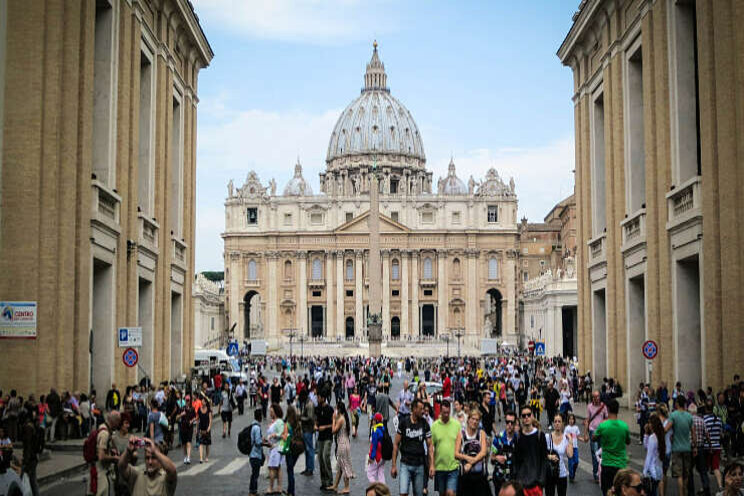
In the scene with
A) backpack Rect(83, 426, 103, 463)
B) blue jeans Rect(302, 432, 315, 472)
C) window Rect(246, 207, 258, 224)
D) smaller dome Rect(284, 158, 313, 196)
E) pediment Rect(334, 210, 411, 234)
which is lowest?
blue jeans Rect(302, 432, 315, 472)

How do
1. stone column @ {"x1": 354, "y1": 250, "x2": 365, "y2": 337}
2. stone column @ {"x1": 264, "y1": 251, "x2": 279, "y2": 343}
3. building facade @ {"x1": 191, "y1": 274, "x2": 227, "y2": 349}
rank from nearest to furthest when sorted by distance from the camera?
building facade @ {"x1": 191, "y1": 274, "x2": 227, "y2": 349} < stone column @ {"x1": 264, "y1": 251, "x2": 279, "y2": 343} < stone column @ {"x1": 354, "y1": 250, "x2": 365, "y2": 337}

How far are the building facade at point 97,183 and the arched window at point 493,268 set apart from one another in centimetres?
8887

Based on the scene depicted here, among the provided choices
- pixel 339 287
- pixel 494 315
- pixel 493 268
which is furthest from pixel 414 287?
pixel 494 315

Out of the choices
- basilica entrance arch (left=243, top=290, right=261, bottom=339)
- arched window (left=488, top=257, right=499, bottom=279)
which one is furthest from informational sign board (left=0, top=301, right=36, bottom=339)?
arched window (left=488, top=257, right=499, bottom=279)

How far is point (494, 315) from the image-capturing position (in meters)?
139

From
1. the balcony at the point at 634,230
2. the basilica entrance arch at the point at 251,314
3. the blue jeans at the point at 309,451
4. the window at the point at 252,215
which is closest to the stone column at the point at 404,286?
the basilica entrance arch at the point at 251,314

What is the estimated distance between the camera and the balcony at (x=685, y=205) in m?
24.6

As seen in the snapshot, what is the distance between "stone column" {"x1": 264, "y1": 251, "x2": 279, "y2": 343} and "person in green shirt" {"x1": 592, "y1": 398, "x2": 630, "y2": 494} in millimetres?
111813

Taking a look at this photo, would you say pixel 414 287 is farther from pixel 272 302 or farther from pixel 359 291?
pixel 272 302

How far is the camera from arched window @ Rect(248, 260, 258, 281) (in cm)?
12731

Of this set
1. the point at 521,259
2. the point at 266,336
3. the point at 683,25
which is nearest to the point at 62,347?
the point at 683,25

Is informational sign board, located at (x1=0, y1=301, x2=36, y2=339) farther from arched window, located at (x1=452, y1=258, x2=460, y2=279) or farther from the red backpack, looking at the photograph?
arched window, located at (x1=452, y1=258, x2=460, y2=279)

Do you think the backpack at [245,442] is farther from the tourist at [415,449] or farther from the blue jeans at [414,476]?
the blue jeans at [414,476]

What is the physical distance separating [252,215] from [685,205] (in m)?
105
